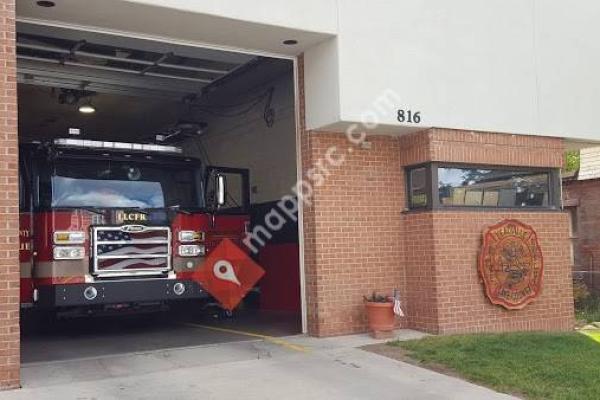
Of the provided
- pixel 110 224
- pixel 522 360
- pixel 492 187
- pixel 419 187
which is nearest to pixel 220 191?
pixel 110 224

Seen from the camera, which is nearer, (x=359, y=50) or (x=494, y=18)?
(x=359, y=50)

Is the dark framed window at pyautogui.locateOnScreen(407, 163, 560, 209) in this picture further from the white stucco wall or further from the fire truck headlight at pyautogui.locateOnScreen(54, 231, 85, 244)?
the fire truck headlight at pyautogui.locateOnScreen(54, 231, 85, 244)

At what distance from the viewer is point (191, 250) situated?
10.5 m

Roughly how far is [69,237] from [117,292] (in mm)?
1033

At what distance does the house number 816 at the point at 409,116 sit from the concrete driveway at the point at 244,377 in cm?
332

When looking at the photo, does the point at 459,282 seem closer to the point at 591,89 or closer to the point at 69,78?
the point at 591,89

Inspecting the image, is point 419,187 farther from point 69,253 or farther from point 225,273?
point 69,253

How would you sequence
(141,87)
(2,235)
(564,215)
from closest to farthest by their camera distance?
(2,235) < (564,215) < (141,87)

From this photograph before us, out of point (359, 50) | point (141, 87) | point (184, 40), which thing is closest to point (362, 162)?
point (359, 50)

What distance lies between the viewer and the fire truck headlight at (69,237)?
30.9ft

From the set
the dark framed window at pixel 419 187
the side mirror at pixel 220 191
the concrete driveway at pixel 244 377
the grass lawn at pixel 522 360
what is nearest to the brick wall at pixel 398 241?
the dark framed window at pixel 419 187

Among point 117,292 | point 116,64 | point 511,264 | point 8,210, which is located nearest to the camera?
point 8,210

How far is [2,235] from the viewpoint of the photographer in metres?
7.14

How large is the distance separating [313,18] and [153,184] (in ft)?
11.7
